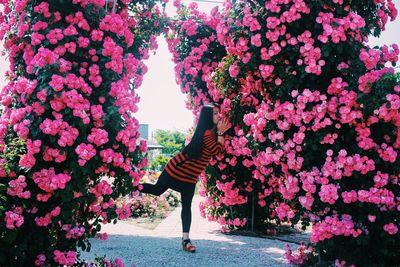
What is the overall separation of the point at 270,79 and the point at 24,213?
8.83ft

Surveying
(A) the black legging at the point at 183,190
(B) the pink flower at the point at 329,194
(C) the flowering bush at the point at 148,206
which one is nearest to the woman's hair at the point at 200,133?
(A) the black legging at the point at 183,190

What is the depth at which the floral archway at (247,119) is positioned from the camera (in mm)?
3061

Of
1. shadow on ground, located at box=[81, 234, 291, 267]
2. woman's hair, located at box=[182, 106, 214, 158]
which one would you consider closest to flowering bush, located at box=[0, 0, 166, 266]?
shadow on ground, located at box=[81, 234, 291, 267]

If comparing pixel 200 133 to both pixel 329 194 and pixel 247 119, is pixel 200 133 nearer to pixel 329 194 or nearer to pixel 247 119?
pixel 247 119

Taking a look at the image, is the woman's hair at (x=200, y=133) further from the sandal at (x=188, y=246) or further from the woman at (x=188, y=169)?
the sandal at (x=188, y=246)

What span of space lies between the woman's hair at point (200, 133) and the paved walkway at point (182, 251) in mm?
1203

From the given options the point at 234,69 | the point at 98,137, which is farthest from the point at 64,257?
the point at 234,69

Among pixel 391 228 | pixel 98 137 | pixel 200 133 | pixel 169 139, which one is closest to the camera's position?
pixel 98 137

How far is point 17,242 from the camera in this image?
3045 millimetres

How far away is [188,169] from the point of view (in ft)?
15.9

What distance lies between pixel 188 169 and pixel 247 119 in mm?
970

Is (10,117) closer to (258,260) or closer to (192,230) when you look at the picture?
(258,260)

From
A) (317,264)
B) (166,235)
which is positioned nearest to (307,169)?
(317,264)

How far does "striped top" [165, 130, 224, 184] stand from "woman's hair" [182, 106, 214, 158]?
0.05 metres
